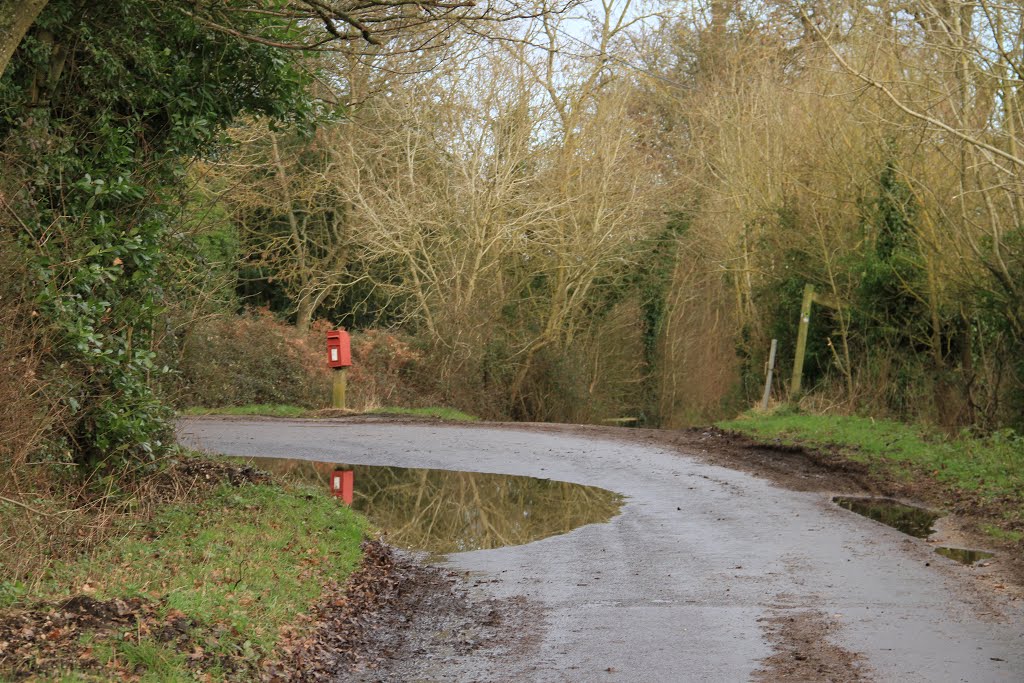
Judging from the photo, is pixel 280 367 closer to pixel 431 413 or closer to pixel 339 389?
pixel 339 389

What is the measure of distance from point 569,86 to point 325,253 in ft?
30.2

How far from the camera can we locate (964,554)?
35.4 feet

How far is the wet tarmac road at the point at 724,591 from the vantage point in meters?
7.21

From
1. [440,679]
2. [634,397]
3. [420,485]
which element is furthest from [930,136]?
[634,397]

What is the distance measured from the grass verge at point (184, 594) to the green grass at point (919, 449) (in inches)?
310

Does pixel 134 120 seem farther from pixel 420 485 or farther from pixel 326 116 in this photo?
pixel 420 485

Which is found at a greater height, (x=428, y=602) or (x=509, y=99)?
(x=509, y=99)

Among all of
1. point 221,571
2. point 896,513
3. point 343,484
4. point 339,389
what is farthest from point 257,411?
point 221,571

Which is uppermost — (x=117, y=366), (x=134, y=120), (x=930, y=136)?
(x=930, y=136)

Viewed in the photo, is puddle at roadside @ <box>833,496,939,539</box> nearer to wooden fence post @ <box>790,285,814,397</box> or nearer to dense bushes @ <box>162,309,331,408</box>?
wooden fence post @ <box>790,285,814,397</box>

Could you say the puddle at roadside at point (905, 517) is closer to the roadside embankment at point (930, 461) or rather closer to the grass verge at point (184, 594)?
the roadside embankment at point (930, 461)

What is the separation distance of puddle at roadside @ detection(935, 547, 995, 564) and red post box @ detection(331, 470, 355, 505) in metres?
6.70

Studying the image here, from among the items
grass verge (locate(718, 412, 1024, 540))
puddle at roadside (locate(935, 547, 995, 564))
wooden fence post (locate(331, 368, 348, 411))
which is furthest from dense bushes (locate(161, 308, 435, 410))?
puddle at roadside (locate(935, 547, 995, 564))

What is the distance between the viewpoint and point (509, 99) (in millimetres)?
28359
